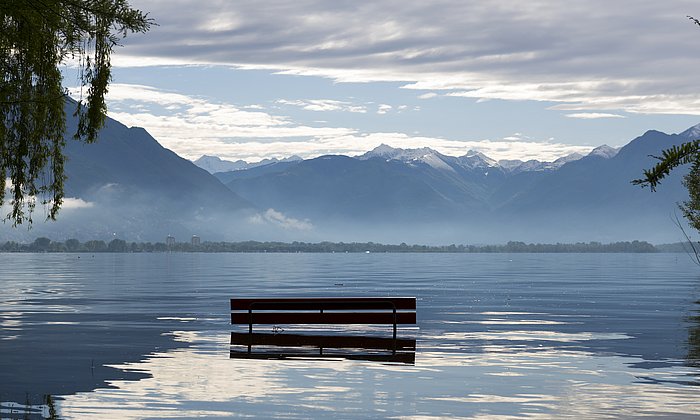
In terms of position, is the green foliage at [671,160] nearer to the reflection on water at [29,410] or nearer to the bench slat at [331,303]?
the reflection on water at [29,410]

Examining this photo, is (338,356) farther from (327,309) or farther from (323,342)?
(323,342)

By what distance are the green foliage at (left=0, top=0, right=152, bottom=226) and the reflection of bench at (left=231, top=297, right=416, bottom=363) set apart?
20.5 feet

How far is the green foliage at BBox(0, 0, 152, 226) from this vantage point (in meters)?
23.9

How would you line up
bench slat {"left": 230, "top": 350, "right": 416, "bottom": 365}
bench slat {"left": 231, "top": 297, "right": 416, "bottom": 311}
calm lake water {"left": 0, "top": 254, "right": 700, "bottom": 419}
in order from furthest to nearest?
bench slat {"left": 231, "top": 297, "right": 416, "bottom": 311}, bench slat {"left": 230, "top": 350, "right": 416, "bottom": 365}, calm lake water {"left": 0, "top": 254, "right": 700, "bottom": 419}

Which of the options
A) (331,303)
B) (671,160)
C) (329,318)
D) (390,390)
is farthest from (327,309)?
(671,160)

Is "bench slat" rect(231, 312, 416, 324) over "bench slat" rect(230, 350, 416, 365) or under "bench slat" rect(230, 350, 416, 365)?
over

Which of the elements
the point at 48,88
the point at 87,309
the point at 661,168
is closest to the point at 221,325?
the point at 87,309

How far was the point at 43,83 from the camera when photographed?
25312 mm

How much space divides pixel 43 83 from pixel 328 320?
9714mm

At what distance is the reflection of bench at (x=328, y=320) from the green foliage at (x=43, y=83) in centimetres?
625

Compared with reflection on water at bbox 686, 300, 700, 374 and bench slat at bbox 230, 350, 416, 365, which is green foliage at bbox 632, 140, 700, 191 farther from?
bench slat at bbox 230, 350, 416, 365

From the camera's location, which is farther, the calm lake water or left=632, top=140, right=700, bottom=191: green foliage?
the calm lake water

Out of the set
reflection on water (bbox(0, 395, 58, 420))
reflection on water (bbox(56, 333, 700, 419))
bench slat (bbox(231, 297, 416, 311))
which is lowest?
reflection on water (bbox(0, 395, 58, 420))

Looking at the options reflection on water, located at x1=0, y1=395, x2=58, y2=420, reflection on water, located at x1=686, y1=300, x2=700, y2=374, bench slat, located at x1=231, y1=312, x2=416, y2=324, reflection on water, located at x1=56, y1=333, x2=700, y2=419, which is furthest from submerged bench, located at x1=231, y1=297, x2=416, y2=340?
reflection on water, located at x1=0, y1=395, x2=58, y2=420
